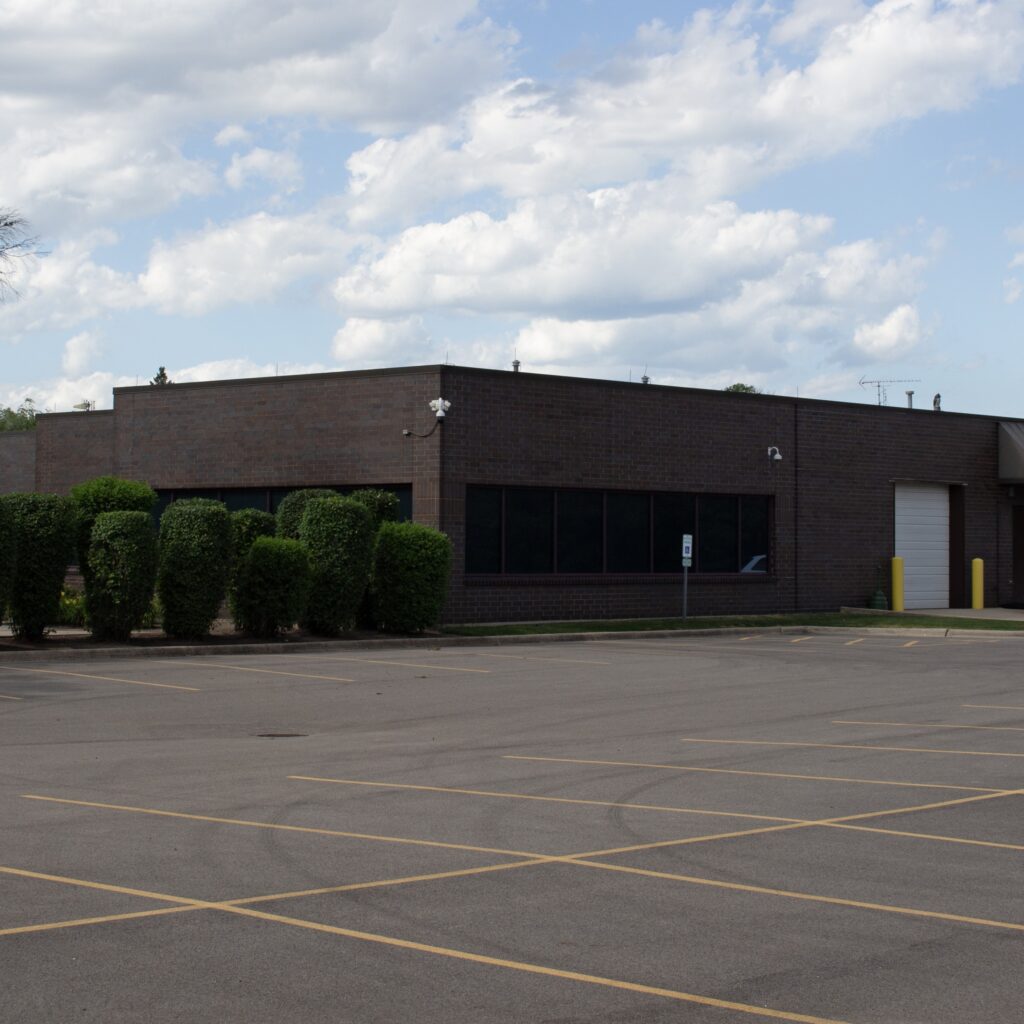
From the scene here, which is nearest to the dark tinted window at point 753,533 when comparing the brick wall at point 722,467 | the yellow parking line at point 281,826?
the brick wall at point 722,467

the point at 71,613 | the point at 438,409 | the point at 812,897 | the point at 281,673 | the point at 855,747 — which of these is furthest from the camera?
the point at 438,409

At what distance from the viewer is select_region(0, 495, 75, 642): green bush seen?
24.3 metres

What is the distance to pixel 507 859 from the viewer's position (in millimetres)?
8953

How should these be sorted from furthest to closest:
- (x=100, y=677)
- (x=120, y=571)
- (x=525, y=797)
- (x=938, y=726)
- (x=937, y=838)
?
(x=120, y=571) < (x=100, y=677) < (x=938, y=726) < (x=525, y=797) < (x=937, y=838)

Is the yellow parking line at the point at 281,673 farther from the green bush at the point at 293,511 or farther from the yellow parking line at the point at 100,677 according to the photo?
the green bush at the point at 293,511

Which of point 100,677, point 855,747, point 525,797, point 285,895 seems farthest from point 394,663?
point 285,895

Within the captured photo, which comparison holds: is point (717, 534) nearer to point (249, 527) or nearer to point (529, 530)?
point (529, 530)

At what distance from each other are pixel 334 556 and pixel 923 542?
18483 mm

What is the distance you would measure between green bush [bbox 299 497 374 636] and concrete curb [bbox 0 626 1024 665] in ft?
2.70

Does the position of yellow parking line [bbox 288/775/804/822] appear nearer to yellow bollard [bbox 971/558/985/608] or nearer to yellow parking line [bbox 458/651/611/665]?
yellow parking line [bbox 458/651/611/665]

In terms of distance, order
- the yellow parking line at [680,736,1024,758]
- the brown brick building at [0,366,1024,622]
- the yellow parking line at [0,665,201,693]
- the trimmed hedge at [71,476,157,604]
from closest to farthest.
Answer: the yellow parking line at [680,736,1024,758], the yellow parking line at [0,665,201,693], the trimmed hedge at [71,476,157,604], the brown brick building at [0,366,1024,622]

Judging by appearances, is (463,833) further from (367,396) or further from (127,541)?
(367,396)

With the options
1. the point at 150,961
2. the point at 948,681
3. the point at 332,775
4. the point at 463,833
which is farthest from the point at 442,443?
the point at 150,961

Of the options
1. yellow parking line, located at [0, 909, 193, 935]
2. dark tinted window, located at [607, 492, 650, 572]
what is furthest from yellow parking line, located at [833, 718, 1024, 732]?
dark tinted window, located at [607, 492, 650, 572]
